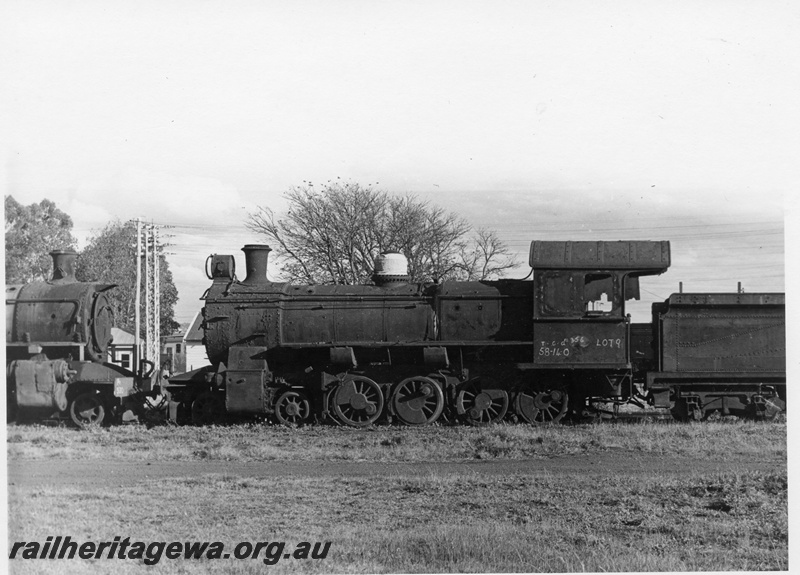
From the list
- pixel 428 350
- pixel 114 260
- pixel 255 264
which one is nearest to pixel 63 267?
pixel 255 264

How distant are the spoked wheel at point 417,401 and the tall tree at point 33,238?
6932mm

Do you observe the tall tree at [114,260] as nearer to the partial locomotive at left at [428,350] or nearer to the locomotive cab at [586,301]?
the partial locomotive at left at [428,350]

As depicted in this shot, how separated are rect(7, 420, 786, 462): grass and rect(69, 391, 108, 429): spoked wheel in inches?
27.8

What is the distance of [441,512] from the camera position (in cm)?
962

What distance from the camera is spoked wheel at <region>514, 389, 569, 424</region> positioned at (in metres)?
15.2

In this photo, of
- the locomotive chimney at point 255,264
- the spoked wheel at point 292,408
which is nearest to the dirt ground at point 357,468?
the spoked wheel at point 292,408

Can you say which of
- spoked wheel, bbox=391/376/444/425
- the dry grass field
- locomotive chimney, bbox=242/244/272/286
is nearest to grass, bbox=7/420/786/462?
the dry grass field

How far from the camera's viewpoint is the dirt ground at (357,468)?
11.3m

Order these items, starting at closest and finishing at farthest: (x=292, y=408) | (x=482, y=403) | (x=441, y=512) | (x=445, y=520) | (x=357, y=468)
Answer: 1. (x=445, y=520)
2. (x=441, y=512)
3. (x=357, y=468)
4. (x=482, y=403)
5. (x=292, y=408)

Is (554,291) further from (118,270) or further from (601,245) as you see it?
(118,270)

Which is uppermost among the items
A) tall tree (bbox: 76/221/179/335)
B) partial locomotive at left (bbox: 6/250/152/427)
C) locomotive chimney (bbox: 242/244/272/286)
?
tall tree (bbox: 76/221/179/335)

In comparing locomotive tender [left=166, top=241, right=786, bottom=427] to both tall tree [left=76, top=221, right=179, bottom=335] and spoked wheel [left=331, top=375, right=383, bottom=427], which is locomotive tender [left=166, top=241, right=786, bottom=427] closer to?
spoked wheel [left=331, top=375, right=383, bottom=427]

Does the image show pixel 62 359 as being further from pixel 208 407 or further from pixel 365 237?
pixel 365 237

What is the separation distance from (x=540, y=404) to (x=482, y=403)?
3.66 feet
